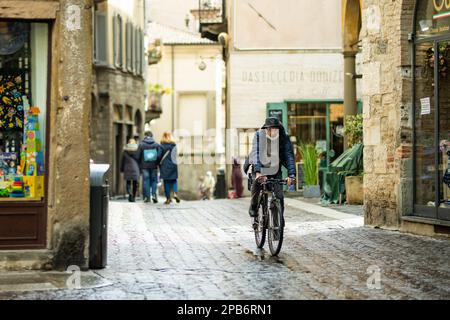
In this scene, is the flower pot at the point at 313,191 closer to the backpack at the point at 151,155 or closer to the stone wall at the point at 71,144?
the backpack at the point at 151,155

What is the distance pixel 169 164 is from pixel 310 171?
11.4ft

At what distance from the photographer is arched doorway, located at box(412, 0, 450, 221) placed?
13617 millimetres

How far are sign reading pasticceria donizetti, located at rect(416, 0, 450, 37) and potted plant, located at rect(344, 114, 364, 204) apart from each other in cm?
592

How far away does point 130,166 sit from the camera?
1019 inches

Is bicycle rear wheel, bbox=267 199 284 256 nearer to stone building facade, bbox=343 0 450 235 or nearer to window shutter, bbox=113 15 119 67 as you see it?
stone building facade, bbox=343 0 450 235

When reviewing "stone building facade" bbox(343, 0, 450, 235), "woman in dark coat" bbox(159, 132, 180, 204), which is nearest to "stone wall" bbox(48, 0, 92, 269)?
"stone building facade" bbox(343, 0, 450, 235)

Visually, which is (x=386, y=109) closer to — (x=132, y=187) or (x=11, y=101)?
(x=11, y=101)

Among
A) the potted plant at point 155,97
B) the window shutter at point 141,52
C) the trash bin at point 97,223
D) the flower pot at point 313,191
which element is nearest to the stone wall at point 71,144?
the trash bin at point 97,223

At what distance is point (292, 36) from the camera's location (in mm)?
27969

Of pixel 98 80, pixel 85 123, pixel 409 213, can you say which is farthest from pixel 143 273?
pixel 98 80

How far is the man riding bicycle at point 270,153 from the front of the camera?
11688mm

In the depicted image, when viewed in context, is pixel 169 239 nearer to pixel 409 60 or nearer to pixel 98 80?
pixel 409 60

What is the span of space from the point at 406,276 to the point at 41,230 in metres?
3.80

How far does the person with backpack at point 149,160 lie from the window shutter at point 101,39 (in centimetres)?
1128
